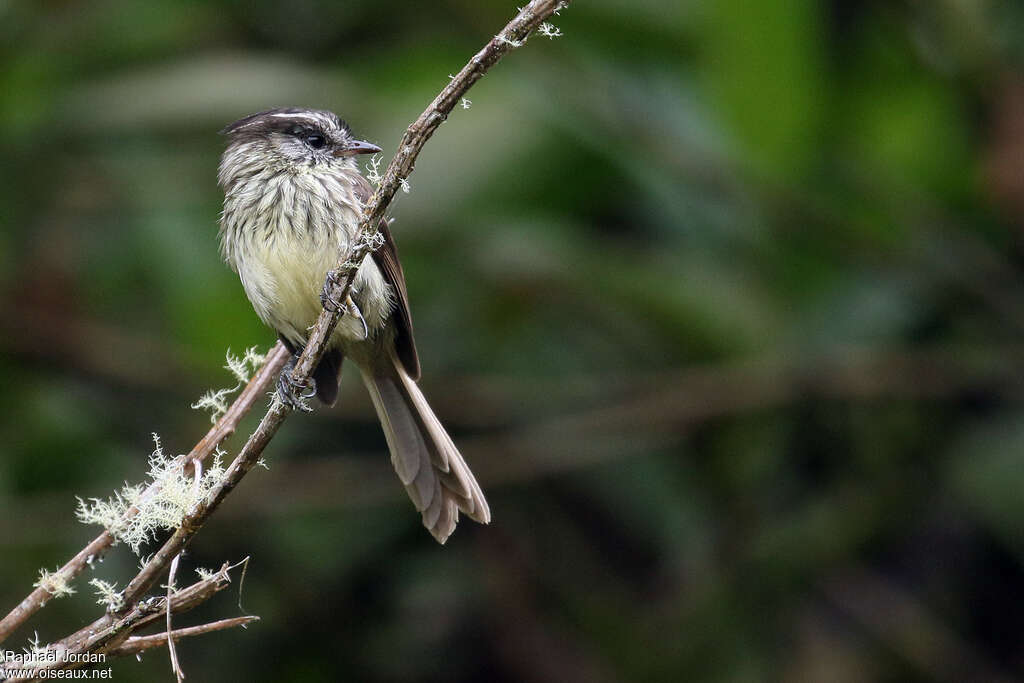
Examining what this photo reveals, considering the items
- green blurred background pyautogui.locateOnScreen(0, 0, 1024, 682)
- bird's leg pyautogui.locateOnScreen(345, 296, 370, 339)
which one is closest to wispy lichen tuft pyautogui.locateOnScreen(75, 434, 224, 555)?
bird's leg pyautogui.locateOnScreen(345, 296, 370, 339)

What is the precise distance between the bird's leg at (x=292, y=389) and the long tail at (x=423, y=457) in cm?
29

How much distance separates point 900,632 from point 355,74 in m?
2.92

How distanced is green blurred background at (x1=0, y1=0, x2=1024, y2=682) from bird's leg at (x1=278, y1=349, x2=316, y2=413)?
1543 mm

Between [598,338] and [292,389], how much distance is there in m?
3.03

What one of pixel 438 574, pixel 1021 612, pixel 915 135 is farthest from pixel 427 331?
pixel 1021 612

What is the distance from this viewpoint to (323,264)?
10.7ft

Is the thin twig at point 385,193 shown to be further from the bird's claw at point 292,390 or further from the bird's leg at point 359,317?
the bird's leg at point 359,317

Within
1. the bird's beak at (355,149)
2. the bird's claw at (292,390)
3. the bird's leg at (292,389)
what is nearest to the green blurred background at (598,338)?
the bird's beak at (355,149)

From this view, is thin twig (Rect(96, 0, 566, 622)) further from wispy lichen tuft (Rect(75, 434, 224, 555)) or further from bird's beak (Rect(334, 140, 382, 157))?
bird's beak (Rect(334, 140, 382, 157))

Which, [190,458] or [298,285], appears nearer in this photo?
[190,458]

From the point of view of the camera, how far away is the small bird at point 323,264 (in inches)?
127

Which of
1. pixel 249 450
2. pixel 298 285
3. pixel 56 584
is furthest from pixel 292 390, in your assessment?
pixel 298 285

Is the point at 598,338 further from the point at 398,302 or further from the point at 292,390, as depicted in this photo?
the point at 292,390

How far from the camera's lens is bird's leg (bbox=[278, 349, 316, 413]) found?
7.27ft
